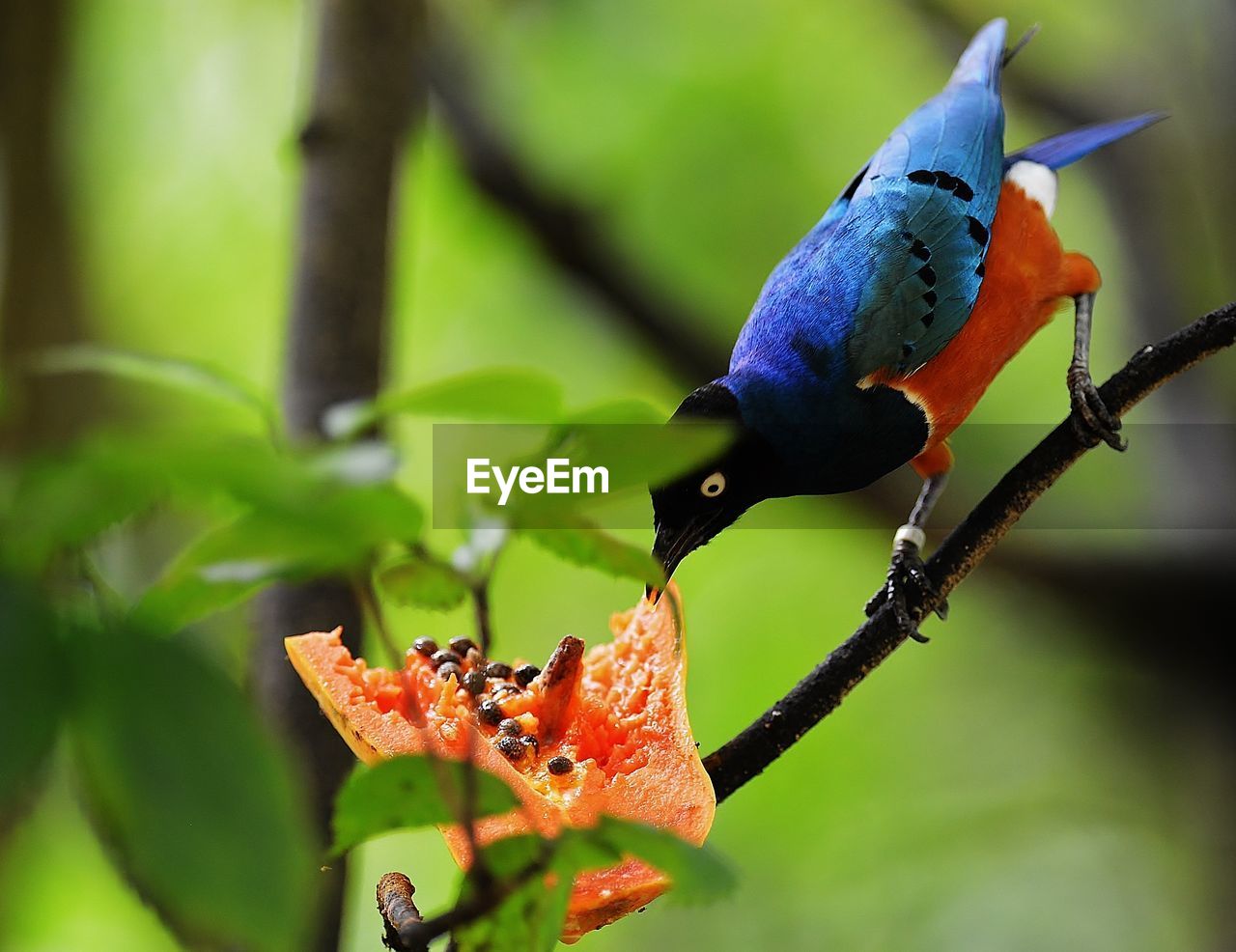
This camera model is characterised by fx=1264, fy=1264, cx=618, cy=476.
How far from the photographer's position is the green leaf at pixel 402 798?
104 cm

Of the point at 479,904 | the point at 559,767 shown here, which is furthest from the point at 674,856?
the point at 559,767

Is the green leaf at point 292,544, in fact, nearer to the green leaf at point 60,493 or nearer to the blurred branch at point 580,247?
the green leaf at point 60,493

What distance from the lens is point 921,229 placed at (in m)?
2.53

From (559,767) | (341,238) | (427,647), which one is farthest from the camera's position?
(341,238)

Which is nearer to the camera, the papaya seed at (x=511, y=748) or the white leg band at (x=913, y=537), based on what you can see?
the papaya seed at (x=511, y=748)

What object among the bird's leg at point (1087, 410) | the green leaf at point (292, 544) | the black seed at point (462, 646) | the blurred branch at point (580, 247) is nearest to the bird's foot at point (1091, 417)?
the bird's leg at point (1087, 410)

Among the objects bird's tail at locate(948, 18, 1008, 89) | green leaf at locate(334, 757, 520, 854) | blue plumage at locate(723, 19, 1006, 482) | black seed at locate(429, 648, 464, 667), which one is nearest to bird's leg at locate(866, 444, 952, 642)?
blue plumage at locate(723, 19, 1006, 482)

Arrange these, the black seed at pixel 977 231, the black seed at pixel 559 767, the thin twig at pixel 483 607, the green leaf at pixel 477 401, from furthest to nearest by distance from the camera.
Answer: the black seed at pixel 977 231 → the black seed at pixel 559 767 → the thin twig at pixel 483 607 → the green leaf at pixel 477 401

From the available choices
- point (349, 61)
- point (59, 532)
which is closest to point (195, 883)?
point (59, 532)

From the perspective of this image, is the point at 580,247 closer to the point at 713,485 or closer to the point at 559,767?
the point at 713,485

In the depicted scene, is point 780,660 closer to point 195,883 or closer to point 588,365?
point 588,365

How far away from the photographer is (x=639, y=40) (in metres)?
6.51

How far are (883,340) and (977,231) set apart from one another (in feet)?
1.42

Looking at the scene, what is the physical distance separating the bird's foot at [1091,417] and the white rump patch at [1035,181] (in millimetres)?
562
